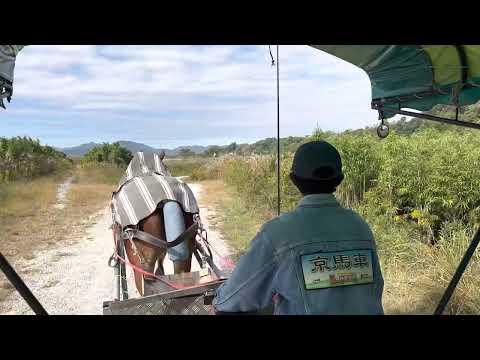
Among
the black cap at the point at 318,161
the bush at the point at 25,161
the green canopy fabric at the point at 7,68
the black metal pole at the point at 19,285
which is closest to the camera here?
the black metal pole at the point at 19,285

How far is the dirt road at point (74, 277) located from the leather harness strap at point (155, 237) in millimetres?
1759

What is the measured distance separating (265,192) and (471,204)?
5899mm

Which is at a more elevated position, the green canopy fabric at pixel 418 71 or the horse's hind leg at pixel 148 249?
the green canopy fabric at pixel 418 71

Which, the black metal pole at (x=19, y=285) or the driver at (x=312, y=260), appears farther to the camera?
the driver at (x=312, y=260)

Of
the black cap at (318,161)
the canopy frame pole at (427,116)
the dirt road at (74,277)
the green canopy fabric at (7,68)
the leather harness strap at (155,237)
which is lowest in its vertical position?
the dirt road at (74,277)

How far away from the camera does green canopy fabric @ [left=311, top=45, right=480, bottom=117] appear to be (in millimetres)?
2443

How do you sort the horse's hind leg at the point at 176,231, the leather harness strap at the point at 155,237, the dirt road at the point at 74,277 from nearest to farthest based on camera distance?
the leather harness strap at the point at 155,237 < the horse's hind leg at the point at 176,231 < the dirt road at the point at 74,277

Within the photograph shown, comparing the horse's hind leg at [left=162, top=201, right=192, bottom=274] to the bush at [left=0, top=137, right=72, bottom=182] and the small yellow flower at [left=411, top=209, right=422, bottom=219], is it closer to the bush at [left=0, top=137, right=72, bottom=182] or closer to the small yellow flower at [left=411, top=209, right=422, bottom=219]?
the small yellow flower at [left=411, top=209, right=422, bottom=219]

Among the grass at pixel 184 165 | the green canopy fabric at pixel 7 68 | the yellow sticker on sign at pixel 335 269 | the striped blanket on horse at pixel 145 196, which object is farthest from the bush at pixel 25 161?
the yellow sticker on sign at pixel 335 269

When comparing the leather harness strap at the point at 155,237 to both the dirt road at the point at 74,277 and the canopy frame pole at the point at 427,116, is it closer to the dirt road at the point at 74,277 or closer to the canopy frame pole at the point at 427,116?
the dirt road at the point at 74,277

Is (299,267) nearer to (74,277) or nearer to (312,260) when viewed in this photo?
(312,260)

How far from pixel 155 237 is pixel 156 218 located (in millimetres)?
185

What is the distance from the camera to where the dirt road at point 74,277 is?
5.46 m
